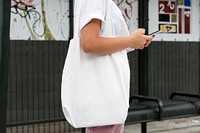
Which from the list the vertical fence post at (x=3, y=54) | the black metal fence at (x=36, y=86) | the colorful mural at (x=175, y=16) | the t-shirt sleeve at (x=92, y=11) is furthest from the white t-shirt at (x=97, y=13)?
the colorful mural at (x=175, y=16)

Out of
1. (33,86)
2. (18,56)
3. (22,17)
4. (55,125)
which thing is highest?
(22,17)

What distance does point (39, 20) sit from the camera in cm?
627

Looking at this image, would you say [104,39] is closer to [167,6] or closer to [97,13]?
[97,13]

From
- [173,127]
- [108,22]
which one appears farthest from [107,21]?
[173,127]

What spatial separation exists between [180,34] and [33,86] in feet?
9.87

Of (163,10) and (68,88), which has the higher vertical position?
(163,10)

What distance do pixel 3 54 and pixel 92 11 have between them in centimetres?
211

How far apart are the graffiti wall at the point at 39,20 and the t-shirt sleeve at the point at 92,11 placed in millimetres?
4078

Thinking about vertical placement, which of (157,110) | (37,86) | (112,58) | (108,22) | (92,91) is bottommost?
(157,110)

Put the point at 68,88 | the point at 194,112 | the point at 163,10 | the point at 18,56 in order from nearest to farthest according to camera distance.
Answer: the point at 68,88, the point at 194,112, the point at 18,56, the point at 163,10

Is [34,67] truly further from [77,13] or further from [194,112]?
[77,13]

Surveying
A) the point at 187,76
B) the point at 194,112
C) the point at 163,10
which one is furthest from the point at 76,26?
the point at 187,76

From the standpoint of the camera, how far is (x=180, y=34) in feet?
25.5

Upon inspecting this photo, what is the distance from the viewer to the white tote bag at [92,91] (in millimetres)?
2139
